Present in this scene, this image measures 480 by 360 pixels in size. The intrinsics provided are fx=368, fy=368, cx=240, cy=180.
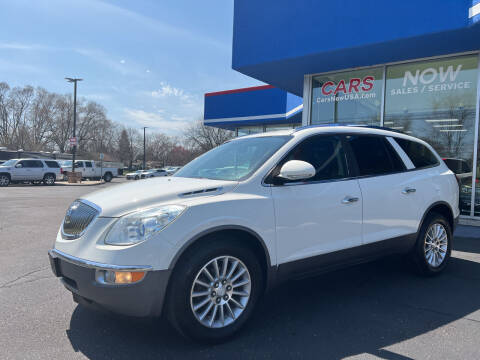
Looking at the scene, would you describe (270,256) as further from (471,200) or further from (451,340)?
(471,200)

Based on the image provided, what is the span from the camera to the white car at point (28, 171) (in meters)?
22.8

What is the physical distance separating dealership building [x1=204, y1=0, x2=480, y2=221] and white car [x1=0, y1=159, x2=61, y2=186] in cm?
1947

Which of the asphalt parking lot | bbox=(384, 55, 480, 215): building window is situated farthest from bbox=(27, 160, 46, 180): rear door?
bbox=(384, 55, 480, 215): building window

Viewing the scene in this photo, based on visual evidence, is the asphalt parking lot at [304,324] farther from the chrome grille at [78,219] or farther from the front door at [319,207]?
the chrome grille at [78,219]

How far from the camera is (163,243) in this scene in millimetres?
2611

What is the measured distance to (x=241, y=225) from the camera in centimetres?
294

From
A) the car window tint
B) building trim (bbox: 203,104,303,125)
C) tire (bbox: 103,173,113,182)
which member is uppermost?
building trim (bbox: 203,104,303,125)

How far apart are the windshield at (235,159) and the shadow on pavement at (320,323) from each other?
4.41 feet

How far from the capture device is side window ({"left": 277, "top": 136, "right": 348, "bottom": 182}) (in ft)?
11.7

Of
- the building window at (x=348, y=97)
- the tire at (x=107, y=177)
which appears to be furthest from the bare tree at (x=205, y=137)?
the building window at (x=348, y=97)

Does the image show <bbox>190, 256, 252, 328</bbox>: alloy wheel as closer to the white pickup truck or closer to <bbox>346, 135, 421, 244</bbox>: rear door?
<bbox>346, 135, 421, 244</bbox>: rear door

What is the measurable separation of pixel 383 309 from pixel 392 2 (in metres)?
6.42

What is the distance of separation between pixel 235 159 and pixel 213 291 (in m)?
1.39

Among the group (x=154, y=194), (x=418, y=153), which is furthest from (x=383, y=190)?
(x=154, y=194)
